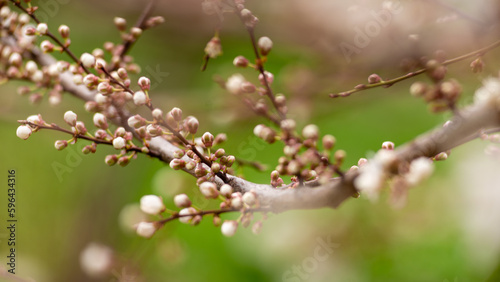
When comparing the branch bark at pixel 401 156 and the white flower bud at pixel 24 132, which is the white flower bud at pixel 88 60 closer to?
the white flower bud at pixel 24 132

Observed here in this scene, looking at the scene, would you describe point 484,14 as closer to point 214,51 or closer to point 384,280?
point 214,51

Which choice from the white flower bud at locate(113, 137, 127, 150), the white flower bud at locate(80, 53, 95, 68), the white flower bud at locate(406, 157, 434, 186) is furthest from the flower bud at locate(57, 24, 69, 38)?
the white flower bud at locate(406, 157, 434, 186)

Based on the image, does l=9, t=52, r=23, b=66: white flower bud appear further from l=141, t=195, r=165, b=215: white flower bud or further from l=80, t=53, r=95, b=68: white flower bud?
l=141, t=195, r=165, b=215: white flower bud

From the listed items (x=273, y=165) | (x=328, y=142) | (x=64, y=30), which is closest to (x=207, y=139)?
(x=328, y=142)

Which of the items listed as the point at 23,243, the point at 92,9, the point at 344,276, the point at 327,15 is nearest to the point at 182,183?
the point at 344,276

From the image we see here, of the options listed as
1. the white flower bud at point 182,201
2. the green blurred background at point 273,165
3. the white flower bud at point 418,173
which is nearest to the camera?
the white flower bud at point 418,173

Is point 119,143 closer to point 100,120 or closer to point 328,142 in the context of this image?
point 100,120

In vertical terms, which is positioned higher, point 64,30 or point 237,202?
point 64,30

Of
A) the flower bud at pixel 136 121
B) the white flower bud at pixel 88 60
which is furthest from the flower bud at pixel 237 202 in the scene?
the white flower bud at pixel 88 60
